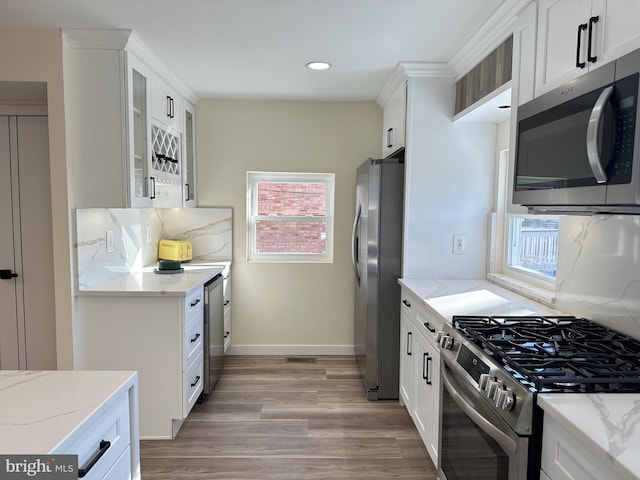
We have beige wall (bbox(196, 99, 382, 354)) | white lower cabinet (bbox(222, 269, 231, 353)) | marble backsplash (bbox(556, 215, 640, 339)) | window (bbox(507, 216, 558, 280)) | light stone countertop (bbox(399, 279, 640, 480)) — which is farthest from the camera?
beige wall (bbox(196, 99, 382, 354))

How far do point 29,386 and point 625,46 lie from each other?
2002 mm

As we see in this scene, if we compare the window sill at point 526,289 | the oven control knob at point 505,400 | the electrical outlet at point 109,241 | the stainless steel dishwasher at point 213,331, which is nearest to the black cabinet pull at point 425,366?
the window sill at point 526,289

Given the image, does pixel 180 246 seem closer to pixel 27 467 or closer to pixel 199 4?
pixel 199 4

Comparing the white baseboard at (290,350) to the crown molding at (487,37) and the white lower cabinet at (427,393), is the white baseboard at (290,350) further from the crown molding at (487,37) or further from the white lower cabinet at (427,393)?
the crown molding at (487,37)

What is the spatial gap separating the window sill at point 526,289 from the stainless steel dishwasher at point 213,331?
2003 millimetres

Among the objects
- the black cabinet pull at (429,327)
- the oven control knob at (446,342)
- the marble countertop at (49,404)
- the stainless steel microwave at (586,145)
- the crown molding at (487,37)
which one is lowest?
the black cabinet pull at (429,327)

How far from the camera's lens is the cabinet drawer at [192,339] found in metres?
2.57

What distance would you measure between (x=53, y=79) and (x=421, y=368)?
106 inches

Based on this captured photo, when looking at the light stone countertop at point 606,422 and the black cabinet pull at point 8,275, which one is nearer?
the light stone countertop at point 606,422

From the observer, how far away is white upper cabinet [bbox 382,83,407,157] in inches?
120

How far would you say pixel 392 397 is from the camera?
3096 mm

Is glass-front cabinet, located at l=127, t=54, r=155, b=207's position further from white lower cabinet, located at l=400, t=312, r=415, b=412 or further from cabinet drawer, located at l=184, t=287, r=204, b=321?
white lower cabinet, located at l=400, t=312, r=415, b=412

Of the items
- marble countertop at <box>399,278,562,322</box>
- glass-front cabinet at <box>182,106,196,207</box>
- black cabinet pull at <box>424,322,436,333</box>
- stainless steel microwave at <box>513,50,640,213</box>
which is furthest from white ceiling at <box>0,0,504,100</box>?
black cabinet pull at <box>424,322,436,333</box>

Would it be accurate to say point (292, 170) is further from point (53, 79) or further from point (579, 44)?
point (579, 44)
